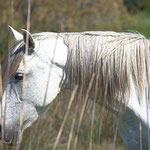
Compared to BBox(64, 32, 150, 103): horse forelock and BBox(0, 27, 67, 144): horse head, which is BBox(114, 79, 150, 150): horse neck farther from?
BBox(0, 27, 67, 144): horse head

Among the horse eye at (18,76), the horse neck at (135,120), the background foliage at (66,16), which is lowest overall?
the horse neck at (135,120)

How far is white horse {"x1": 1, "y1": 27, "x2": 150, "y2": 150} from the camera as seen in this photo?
2.31 metres

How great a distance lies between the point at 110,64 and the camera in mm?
2318

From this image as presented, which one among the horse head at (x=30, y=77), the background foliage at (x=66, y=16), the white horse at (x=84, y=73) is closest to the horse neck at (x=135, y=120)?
the white horse at (x=84, y=73)

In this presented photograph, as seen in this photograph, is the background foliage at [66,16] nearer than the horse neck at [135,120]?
No

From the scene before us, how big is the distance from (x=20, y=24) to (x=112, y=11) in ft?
8.79

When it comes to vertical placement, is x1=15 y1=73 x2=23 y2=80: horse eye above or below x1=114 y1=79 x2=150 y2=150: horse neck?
above

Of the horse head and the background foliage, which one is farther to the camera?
the background foliage

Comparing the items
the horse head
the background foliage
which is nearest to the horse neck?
the horse head

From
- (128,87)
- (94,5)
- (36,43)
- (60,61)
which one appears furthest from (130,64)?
(94,5)

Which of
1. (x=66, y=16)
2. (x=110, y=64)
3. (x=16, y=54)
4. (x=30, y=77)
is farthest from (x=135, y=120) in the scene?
(x=66, y=16)

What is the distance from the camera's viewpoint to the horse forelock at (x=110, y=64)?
7.59 feet

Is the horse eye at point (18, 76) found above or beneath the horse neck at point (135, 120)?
above

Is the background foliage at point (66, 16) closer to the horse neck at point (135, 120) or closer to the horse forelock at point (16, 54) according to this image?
the horse forelock at point (16, 54)
